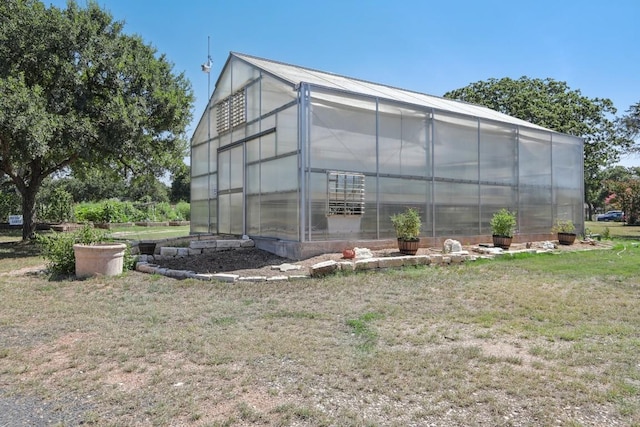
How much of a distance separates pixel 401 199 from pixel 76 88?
993 centimetres

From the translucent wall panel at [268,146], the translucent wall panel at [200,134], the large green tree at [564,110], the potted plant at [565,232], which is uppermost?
the large green tree at [564,110]

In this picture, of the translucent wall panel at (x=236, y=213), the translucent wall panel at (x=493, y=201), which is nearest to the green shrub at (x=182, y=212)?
the translucent wall panel at (x=236, y=213)

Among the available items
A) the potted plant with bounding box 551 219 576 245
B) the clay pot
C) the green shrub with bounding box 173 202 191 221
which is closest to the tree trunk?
the clay pot

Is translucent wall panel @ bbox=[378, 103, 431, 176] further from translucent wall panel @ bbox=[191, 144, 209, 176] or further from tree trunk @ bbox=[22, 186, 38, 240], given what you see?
tree trunk @ bbox=[22, 186, 38, 240]

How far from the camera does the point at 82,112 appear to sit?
38.9 ft

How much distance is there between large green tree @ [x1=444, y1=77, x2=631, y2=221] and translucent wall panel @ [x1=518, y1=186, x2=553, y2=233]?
11142 millimetres

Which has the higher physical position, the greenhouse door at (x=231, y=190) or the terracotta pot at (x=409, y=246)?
the greenhouse door at (x=231, y=190)

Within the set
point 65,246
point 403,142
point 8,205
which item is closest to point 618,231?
point 403,142

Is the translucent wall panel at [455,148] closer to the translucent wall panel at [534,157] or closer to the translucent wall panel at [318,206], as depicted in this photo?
the translucent wall panel at [534,157]

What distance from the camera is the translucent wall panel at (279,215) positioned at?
9.62 meters

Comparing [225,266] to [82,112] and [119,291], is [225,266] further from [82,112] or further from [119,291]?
[82,112]

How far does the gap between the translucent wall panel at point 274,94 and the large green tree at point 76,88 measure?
398cm

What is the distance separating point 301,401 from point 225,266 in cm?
628

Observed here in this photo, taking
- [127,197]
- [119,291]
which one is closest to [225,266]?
[119,291]
